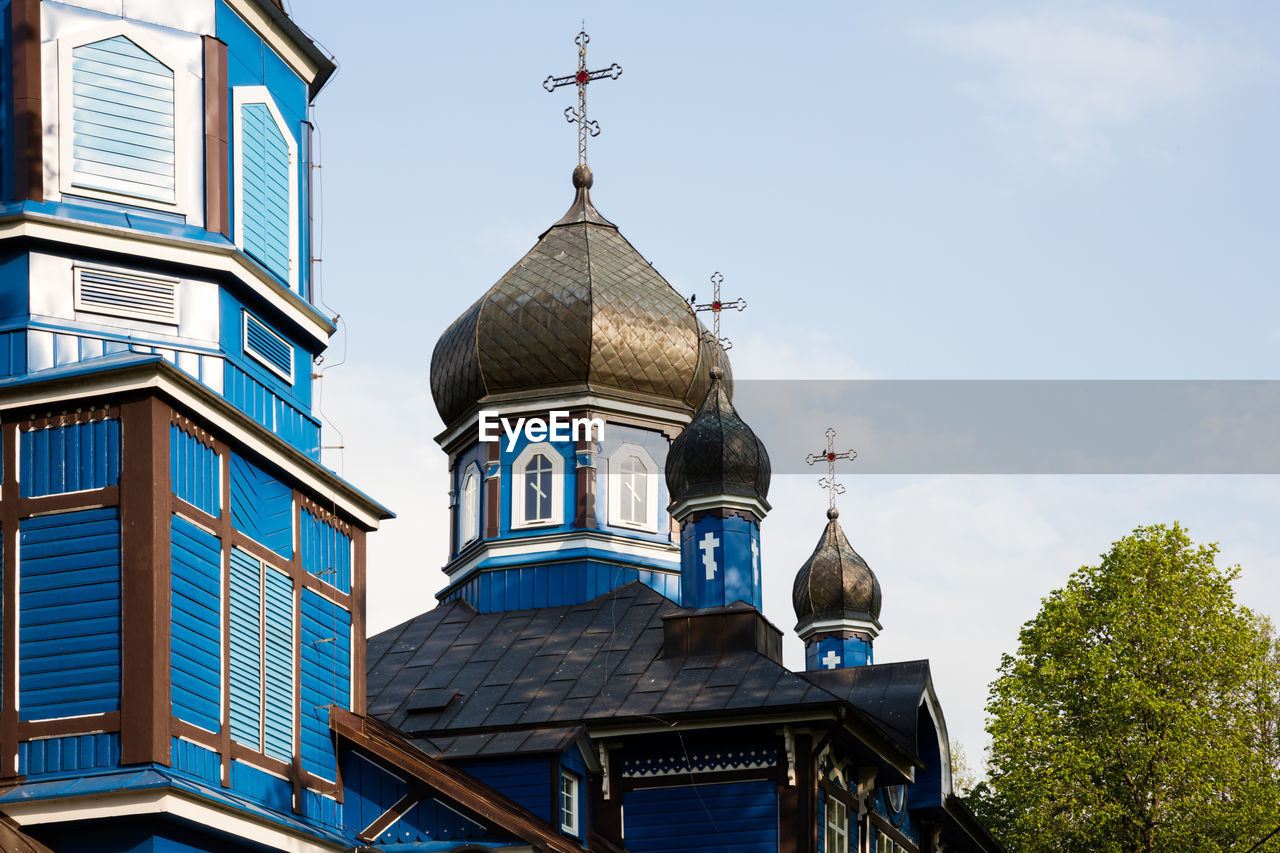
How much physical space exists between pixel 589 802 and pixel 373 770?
4649 millimetres

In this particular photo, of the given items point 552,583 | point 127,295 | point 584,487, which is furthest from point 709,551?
point 127,295

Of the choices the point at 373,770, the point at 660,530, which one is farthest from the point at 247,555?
the point at 660,530

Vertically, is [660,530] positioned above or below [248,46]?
below

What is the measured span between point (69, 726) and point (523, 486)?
14178 millimetres

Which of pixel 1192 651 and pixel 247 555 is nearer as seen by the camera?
pixel 247 555

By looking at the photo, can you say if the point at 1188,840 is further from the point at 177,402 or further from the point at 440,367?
the point at 177,402

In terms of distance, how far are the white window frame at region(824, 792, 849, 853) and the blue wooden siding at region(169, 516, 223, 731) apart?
944cm

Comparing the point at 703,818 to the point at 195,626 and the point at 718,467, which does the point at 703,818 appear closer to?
the point at 718,467

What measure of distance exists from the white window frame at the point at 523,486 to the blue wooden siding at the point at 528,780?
24.1ft

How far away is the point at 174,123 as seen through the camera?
18797 mm

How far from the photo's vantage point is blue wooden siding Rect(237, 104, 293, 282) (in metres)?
19.4

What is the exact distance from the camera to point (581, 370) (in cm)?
3089

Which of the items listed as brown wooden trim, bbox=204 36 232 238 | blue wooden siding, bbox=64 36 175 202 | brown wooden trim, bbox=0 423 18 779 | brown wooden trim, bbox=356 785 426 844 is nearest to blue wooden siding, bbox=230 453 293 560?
brown wooden trim, bbox=0 423 18 779

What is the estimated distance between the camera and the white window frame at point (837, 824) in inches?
963
